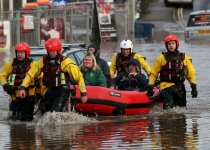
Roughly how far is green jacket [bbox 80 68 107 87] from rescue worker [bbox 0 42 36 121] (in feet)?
5.19

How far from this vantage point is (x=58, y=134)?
11.6 meters

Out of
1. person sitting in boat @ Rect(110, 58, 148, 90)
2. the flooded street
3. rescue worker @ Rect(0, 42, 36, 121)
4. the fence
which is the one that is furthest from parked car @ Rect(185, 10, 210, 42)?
rescue worker @ Rect(0, 42, 36, 121)

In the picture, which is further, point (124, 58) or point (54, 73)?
point (124, 58)

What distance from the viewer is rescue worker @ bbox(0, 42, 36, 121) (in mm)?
13031

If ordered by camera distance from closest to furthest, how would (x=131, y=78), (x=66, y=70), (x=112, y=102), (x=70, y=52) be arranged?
1. (x=66, y=70)
2. (x=112, y=102)
3. (x=131, y=78)
4. (x=70, y=52)

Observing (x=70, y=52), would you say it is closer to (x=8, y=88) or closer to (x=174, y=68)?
(x=174, y=68)

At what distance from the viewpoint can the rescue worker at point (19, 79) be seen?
42.8 feet

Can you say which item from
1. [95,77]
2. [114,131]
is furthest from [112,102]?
[114,131]

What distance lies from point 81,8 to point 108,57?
1175cm

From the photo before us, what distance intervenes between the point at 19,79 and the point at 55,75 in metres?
0.82

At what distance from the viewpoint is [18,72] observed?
13094mm

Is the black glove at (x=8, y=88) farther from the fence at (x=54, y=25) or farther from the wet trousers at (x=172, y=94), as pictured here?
the fence at (x=54, y=25)

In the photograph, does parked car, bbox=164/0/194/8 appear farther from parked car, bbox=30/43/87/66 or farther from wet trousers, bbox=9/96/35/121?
wet trousers, bbox=9/96/35/121

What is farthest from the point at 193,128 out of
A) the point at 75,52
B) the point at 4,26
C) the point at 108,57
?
the point at 4,26
